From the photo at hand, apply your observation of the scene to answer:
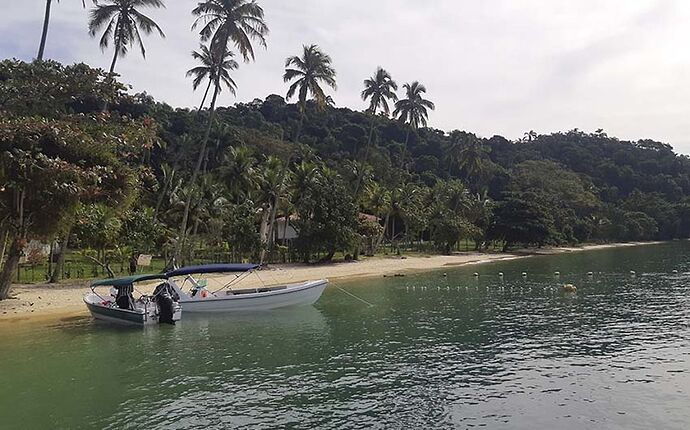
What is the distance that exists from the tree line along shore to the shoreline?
1.71 m

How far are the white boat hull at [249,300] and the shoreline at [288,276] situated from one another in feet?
17.8

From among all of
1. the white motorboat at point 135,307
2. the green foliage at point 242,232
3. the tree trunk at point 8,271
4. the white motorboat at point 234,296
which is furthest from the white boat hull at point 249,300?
the green foliage at point 242,232

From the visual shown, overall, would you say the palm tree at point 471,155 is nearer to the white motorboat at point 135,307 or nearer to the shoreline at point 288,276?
the shoreline at point 288,276

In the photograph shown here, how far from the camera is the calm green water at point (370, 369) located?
42.9 feet

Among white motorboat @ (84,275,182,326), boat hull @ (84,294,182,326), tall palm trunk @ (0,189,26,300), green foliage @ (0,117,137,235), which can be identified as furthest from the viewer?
tall palm trunk @ (0,189,26,300)

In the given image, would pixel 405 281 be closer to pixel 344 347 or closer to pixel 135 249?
pixel 135 249

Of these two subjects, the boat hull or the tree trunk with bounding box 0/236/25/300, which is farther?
the tree trunk with bounding box 0/236/25/300

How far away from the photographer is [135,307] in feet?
85.3

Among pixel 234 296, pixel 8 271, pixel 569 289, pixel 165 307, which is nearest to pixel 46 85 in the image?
pixel 8 271

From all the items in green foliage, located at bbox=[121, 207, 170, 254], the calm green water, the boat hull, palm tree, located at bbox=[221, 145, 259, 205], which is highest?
palm tree, located at bbox=[221, 145, 259, 205]

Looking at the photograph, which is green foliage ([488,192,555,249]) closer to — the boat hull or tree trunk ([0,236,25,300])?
the boat hull

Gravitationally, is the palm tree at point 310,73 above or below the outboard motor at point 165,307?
above

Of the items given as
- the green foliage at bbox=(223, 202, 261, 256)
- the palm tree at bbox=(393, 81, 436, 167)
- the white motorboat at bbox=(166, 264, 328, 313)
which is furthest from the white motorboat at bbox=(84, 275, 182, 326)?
the palm tree at bbox=(393, 81, 436, 167)

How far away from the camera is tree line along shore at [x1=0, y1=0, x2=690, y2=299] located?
87.1 feet
